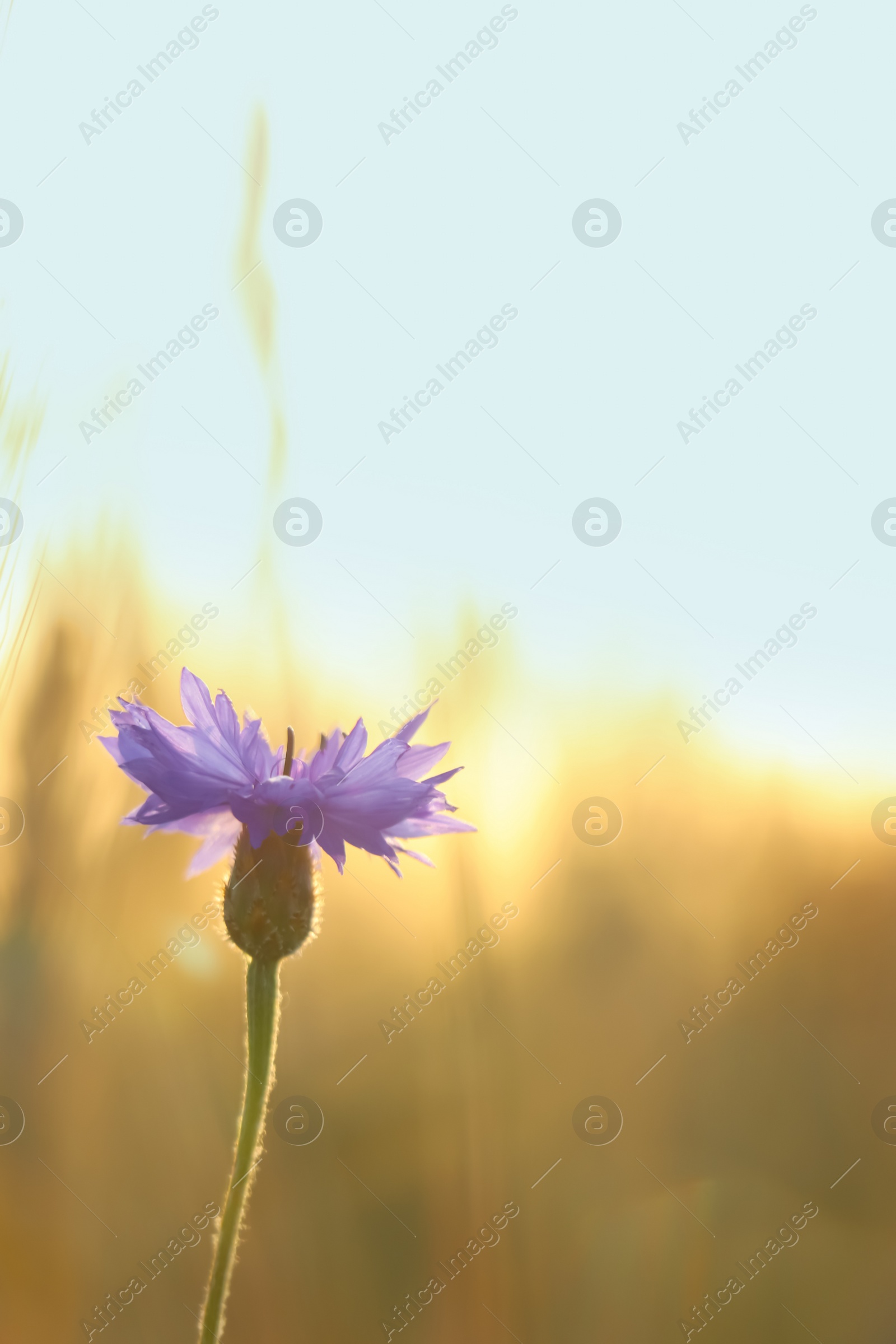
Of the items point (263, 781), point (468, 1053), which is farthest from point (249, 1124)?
point (468, 1053)

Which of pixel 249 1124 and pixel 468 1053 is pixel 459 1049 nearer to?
pixel 468 1053

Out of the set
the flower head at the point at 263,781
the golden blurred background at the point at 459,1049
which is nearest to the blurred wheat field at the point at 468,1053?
the golden blurred background at the point at 459,1049

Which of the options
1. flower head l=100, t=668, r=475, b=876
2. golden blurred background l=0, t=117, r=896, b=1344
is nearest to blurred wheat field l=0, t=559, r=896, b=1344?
golden blurred background l=0, t=117, r=896, b=1344

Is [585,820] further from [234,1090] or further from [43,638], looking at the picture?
[43,638]

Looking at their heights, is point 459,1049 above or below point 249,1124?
below

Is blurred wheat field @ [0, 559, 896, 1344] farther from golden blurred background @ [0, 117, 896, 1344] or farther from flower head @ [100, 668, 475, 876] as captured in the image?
flower head @ [100, 668, 475, 876]

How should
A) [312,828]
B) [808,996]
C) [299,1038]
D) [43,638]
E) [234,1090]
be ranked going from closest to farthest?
[312,828] < [43,638] < [234,1090] < [299,1038] < [808,996]

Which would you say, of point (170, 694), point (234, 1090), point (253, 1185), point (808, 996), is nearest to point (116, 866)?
point (170, 694)
